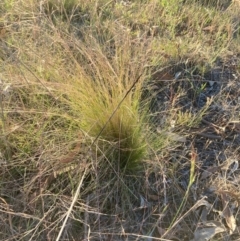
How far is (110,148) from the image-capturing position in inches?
68.0

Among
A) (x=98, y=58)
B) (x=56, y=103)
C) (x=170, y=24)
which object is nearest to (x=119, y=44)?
(x=98, y=58)

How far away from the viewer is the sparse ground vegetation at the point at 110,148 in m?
1.60

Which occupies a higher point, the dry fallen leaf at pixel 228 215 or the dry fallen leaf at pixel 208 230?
the dry fallen leaf at pixel 228 215

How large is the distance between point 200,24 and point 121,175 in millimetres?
1382

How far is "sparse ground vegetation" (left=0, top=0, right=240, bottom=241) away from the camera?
1604 mm

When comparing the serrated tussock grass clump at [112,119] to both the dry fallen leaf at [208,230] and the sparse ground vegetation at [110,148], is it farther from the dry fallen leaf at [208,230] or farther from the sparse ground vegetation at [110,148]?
the dry fallen leaf at [208,230]

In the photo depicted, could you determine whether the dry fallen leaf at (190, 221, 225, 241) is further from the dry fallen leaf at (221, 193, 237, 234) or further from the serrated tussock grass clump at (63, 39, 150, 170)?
the serrated tussock grass clump at (63, 39, 150, 170)

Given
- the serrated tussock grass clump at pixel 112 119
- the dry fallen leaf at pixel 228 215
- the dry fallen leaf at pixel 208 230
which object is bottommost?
the dry fallen leaf at pixel 208 230

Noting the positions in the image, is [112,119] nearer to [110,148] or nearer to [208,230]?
[110,148]

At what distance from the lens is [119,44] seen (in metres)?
2.12

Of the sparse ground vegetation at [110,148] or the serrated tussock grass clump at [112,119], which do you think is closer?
the sparse ground vegetation at [110,148]

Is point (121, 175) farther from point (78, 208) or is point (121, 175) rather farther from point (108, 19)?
point (108, 19)

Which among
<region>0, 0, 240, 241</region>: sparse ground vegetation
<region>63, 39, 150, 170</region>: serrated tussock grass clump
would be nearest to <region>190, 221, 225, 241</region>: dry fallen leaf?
<region>0, 0, 240, 241</region>: sparse ground vegetation

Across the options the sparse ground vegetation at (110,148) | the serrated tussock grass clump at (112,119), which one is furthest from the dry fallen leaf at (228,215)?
the serrated tussock grass clump at (112,119)
